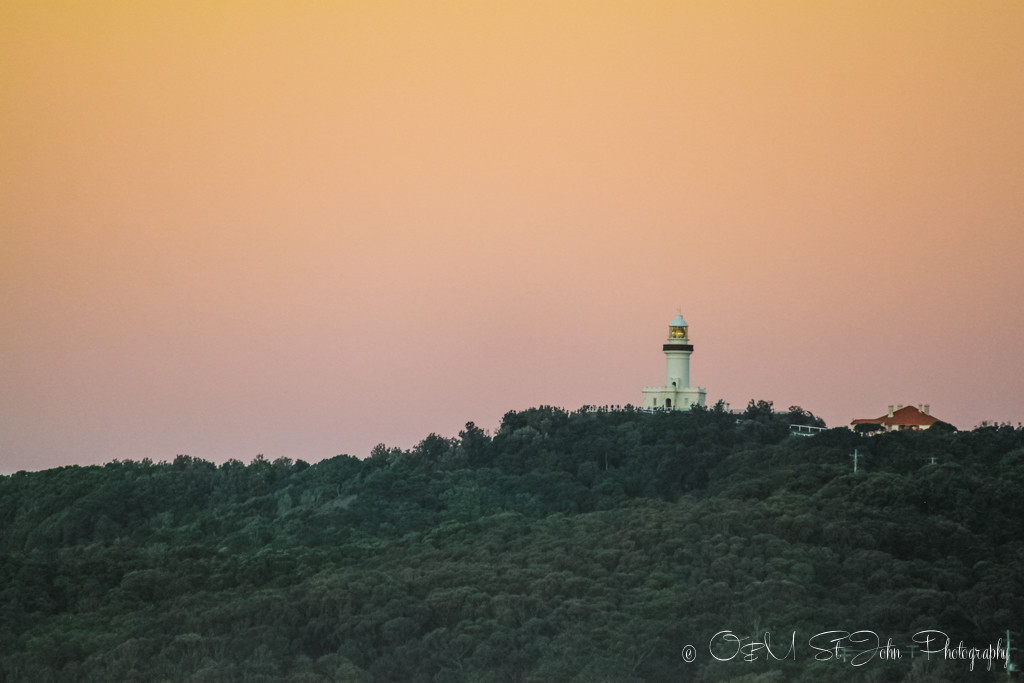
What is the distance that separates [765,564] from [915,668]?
9.17 m

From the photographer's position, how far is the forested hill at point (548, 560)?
49.5 metres

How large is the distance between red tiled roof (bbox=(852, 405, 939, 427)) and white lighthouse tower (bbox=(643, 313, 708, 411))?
9348mm

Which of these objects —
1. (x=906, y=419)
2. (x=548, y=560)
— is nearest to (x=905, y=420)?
(x=906, y=419)

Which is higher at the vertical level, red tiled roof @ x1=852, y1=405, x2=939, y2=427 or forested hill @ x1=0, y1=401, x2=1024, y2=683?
red tiled roof @ x1=852, y1=405, x2=939, y2=427

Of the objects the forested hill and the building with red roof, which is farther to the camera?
the building with red roof

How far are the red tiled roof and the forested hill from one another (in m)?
5.98

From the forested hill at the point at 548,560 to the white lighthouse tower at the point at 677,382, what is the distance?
13.6 feet

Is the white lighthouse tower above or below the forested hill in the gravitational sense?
above

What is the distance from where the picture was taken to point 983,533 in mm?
58094

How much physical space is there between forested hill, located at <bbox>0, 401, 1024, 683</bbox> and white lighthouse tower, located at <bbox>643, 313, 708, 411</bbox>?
4142mm

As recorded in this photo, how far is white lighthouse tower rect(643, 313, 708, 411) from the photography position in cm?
8631

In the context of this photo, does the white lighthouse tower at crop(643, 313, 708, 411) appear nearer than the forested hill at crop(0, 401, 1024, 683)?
No

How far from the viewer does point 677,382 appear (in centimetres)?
8712

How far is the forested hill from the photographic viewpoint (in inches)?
Answer: 1949
